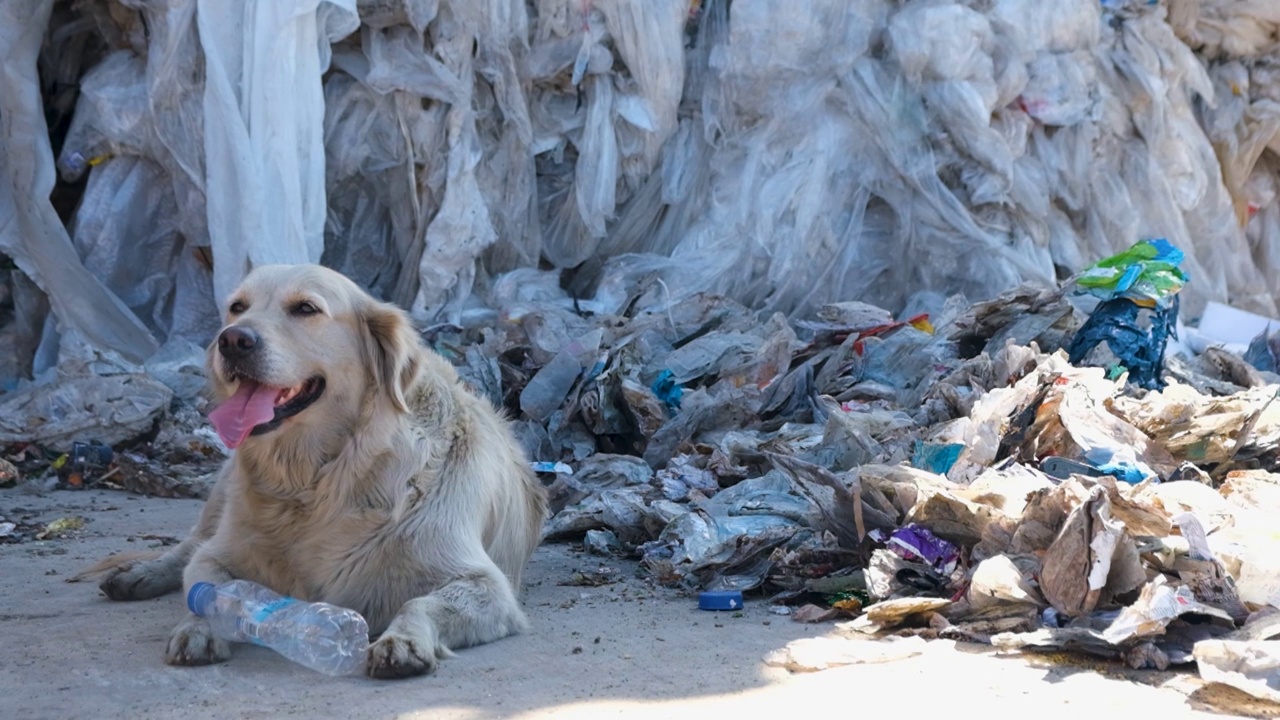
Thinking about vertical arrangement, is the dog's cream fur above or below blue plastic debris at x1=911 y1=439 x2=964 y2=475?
above

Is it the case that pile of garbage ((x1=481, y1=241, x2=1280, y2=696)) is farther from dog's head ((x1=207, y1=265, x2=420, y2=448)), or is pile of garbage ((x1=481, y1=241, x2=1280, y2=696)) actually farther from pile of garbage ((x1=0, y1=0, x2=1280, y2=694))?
dog's head ((x1=207, y1=265, x2=420, y2=448))

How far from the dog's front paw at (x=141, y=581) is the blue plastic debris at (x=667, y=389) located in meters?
2.51

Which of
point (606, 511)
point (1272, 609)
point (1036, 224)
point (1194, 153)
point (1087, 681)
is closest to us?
point (1087, 681)

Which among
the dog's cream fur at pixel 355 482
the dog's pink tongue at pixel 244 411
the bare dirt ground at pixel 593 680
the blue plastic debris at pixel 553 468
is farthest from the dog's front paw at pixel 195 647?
the blue plastic debris at pixel 553 468

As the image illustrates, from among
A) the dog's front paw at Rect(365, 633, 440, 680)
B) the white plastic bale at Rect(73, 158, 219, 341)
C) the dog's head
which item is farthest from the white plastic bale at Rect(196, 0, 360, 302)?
the dog's front paw at Rect(365, 633, 440, 680)

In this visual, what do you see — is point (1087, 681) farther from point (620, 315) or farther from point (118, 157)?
point (118, 157)

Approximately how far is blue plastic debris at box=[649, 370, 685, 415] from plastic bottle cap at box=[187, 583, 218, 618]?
2935 mm

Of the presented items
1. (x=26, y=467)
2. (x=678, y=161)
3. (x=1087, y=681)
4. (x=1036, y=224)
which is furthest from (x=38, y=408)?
(x=1036, y=224)

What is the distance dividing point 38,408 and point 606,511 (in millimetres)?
2916

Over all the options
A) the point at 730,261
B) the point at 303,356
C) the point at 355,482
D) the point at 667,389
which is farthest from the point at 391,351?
the point at 730,261

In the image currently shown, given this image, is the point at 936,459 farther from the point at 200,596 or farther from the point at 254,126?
the point at 254,126

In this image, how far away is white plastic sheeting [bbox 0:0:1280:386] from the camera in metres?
6.32

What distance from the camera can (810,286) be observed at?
754 cm

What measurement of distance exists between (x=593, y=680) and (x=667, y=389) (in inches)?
126
